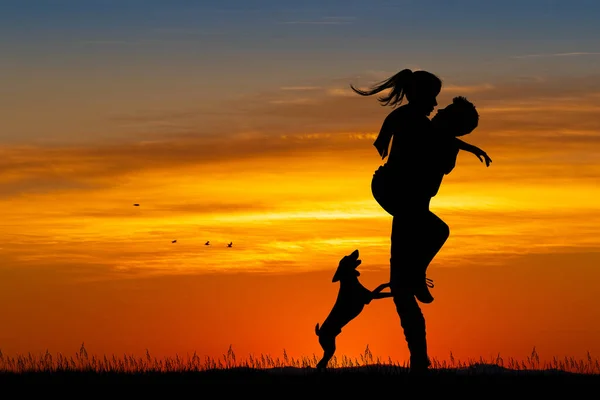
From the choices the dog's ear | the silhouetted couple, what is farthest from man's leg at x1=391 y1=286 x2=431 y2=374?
the dog's ear

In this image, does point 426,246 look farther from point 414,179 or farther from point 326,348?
point 326,348

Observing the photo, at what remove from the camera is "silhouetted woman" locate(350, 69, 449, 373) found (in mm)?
15523

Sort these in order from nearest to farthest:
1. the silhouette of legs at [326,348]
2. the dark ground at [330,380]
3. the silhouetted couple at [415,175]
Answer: the dark ground at [330,380]
the silhouetted couple at [415,175]
the silhouette of legs at [326,348]

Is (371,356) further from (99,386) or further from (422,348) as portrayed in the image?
(99,386)

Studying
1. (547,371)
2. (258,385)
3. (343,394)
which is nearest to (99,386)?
(258,385)

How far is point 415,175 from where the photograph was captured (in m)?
15.5

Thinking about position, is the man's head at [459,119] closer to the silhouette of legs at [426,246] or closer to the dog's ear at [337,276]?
the silhouette of legs at [426,246]

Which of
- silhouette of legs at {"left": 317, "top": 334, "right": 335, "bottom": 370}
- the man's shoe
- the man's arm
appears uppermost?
the man's arm

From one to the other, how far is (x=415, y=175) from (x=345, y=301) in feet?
7.15

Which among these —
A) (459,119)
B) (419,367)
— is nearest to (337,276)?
(419,367)

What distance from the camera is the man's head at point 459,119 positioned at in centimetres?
1567

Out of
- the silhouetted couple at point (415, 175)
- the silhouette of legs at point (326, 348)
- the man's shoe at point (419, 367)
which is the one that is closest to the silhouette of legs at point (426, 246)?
the silhouetted couple at point (415, 175)

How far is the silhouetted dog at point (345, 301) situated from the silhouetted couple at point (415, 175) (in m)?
0.46

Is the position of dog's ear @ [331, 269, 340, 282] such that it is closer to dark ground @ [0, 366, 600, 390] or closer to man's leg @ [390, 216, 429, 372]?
man's leg @ [390, 216, 429, 372]
